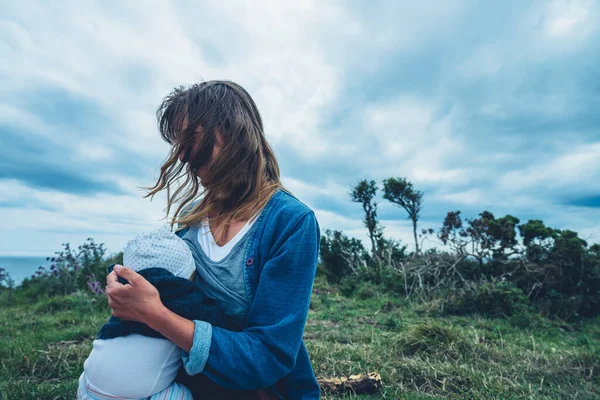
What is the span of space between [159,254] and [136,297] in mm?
223

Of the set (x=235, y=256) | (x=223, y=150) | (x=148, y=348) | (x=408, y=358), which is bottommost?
(x=408, y=358)

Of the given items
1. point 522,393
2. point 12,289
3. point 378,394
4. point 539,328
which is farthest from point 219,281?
point 12,289

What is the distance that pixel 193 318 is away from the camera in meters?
1.34

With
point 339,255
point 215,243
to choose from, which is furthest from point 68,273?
point 215,243

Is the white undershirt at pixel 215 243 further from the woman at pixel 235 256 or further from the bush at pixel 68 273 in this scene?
the bush at pixel 68 273

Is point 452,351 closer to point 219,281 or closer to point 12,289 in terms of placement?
point 219,281

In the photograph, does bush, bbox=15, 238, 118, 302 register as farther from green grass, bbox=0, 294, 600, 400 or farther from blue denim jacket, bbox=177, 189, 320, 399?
blue denim jacket, bbox=177, 189, 320, 399

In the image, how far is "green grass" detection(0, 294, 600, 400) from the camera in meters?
3.02

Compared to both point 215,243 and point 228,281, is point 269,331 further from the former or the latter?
point 215,243

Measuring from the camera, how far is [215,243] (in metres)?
1.62

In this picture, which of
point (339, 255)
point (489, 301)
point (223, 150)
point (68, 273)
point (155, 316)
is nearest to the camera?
point (155, 316)

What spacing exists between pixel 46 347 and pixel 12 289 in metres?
6.41

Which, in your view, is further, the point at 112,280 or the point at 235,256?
the point at 235,256

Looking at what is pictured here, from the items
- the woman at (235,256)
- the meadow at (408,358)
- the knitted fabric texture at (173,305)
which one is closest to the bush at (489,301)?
the meadow at (408,358)
